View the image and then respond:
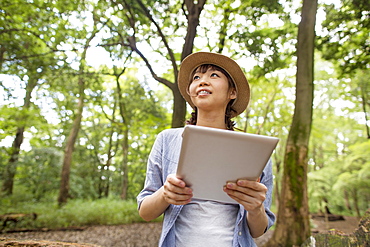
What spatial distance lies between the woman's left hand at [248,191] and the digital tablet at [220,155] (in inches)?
1.0

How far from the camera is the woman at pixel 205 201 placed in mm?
1112

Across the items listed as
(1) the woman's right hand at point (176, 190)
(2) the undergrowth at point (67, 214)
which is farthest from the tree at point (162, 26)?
(2) the undergrowth at point (67, 214)

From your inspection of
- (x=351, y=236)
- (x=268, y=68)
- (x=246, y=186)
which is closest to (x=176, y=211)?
(x=246, y=186)

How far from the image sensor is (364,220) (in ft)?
6.19

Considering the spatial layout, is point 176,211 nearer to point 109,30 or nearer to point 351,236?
point 351,236

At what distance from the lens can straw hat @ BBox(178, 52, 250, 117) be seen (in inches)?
64.6

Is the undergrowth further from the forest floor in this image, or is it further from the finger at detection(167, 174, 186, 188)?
the finger at detection(167, 174, 186, 188)

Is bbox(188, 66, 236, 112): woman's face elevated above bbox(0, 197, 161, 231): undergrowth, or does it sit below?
above

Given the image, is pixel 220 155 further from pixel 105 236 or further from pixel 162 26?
pixel 105 236

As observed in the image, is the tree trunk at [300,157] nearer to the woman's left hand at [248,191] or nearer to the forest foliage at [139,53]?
the forest foliage at [139,53]

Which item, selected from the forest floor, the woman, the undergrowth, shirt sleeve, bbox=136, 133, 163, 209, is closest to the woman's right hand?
the woman

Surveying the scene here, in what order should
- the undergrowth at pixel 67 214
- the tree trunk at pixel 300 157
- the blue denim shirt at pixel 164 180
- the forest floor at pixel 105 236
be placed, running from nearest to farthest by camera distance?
1. the blue denim shirt at pixel 164 180
2. the tree trunk at pixel 300 157
3. the forest floor at pixel 105 236
4. the undergrowth at pixel 67 214

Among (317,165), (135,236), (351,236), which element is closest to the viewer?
(351,236)

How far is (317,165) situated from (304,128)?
50.5 ft
